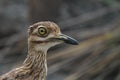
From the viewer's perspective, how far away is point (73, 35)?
1100 centimetres

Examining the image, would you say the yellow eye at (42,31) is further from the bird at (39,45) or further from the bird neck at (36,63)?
the bird neck at (36,63)

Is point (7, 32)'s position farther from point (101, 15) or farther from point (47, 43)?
point (47, 43)

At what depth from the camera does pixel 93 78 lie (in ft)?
29.9

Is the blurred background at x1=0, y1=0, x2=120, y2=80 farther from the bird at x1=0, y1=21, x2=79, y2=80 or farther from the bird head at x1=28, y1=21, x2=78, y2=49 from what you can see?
the bird head at x1=28, y1=21, x2=78, y2=49

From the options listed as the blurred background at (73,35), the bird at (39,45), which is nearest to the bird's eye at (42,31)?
the bird at (39,45)

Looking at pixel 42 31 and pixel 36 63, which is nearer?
pixel 42 31

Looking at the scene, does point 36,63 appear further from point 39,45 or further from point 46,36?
point 46,36

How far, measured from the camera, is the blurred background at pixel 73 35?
361 inches

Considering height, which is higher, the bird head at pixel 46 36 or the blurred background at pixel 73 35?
the blurred background at pixel 73 35

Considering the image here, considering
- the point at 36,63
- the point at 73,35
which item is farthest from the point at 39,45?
the point at 73,35

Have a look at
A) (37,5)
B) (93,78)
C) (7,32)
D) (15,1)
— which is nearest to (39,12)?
(37,5)

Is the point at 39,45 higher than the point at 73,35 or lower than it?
lower

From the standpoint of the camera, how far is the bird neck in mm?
6285

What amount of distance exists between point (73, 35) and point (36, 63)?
184 inches
